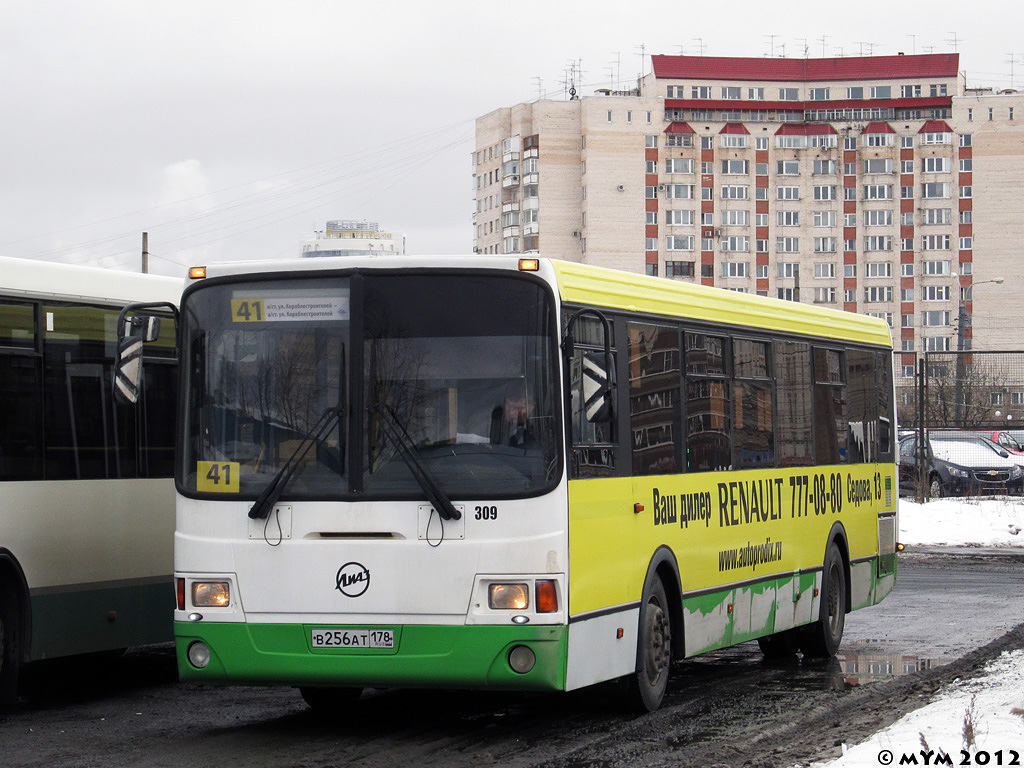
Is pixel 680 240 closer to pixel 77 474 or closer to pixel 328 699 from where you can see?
pixel 77 474

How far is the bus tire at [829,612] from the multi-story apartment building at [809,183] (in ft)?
359

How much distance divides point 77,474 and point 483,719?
3.23 meters

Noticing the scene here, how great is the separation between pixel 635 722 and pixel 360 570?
2.16m

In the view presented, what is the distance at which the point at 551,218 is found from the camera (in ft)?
422

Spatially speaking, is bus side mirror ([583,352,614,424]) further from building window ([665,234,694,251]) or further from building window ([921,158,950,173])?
building window ([921,158,950,173])

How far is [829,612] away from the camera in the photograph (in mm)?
13969

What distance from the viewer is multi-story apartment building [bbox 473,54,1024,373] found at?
403 ft

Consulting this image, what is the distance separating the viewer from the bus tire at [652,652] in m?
10.1

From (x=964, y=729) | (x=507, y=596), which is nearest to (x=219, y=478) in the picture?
(x=507, y=596)

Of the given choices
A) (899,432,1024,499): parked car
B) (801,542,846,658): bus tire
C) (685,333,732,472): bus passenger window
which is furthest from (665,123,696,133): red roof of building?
(685,333,732,472): bus passenger window

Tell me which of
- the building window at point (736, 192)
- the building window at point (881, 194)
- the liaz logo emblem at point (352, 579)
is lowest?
the liaz logo emblem at point (352, 579)

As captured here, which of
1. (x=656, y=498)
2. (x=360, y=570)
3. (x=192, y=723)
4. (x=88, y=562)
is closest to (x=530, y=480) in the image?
(x=360, y=570)

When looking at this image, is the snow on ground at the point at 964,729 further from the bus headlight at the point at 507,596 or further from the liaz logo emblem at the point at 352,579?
the liaz logo emblem at the point at 352,579

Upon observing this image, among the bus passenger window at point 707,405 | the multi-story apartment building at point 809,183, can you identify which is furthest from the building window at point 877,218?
the bus passenger window at point 707,405
